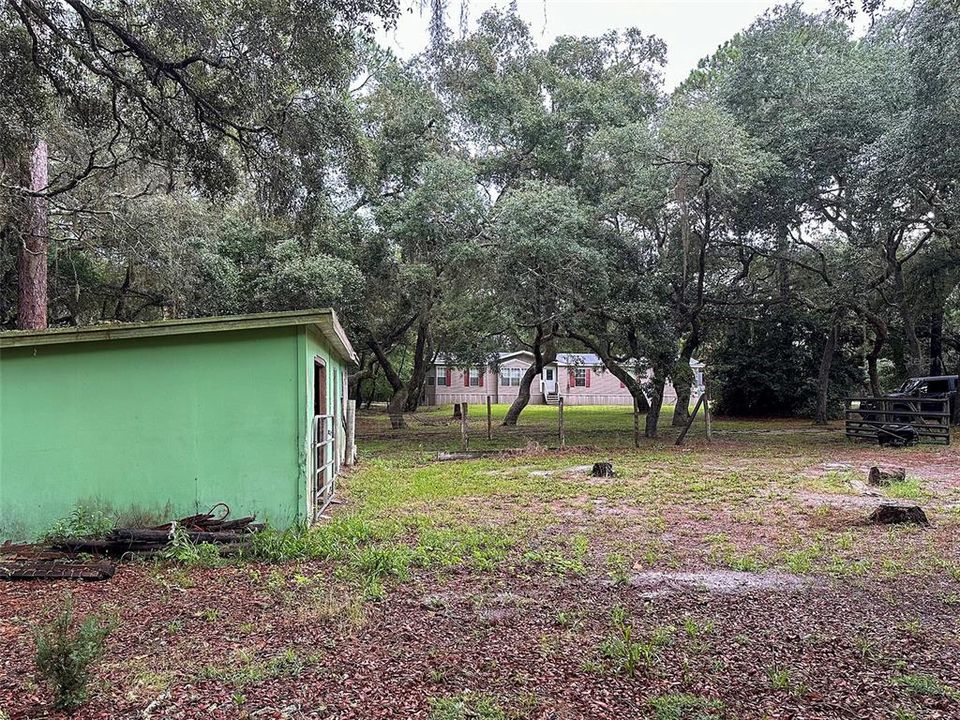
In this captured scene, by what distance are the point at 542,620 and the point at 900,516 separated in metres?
4.29

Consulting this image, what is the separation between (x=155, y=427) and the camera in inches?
227

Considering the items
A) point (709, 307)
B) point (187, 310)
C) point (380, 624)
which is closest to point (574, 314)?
point (709, 307)

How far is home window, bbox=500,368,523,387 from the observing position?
3756 cm

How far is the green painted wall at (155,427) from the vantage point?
18.7 feet

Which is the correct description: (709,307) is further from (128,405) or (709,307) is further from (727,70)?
(128,405)

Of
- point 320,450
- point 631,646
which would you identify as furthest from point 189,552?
point 631,646

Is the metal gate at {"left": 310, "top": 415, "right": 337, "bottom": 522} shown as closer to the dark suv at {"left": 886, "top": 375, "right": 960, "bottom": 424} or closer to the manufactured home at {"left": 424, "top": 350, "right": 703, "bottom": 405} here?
the dark suv at {"left": 886, "top": 375, "right": 960, "bottom": 424}

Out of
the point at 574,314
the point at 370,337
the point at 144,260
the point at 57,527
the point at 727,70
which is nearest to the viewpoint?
the point at 57,527

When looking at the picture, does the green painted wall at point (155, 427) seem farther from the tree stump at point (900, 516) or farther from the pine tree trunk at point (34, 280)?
the tree stump at point (900, 516)

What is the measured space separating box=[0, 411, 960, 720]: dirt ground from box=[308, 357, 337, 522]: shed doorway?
391 mm

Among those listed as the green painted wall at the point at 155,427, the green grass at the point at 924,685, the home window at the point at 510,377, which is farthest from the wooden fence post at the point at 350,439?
the home window at the point at 510,377

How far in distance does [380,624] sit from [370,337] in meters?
15.0

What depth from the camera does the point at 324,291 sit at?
44.2ft

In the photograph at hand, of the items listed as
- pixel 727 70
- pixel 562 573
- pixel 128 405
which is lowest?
pixel 562 573
